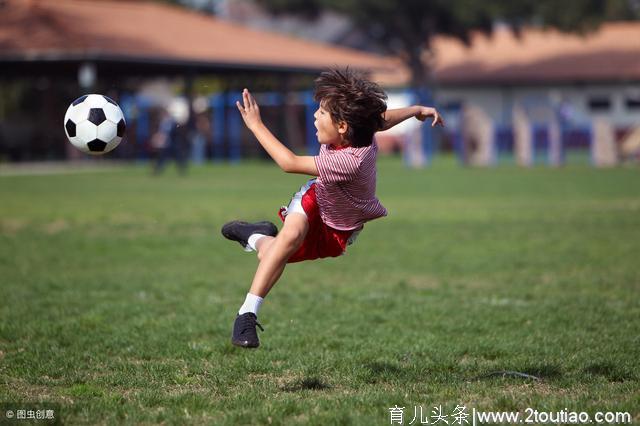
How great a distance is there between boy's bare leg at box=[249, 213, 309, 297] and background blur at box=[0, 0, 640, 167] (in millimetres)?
16975

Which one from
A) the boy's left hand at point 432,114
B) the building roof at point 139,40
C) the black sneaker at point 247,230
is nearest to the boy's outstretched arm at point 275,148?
the black sneaker at point 247,230

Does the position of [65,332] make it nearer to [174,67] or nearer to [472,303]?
[472,303]

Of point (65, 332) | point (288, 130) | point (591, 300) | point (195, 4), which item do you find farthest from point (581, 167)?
point (195, 4)

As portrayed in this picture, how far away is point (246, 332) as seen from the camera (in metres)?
5.59

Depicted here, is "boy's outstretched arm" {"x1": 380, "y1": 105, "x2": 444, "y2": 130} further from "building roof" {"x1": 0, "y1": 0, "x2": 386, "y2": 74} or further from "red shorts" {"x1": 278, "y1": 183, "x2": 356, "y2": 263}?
"building roof" {"x1": 0, "y1": 0, "x2": 386, "y2": 74}

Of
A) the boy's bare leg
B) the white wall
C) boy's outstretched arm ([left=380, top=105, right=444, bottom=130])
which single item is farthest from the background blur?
the boy's bare leg

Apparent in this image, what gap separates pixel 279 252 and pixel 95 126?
5.73 feet

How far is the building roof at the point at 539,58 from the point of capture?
57688 mm

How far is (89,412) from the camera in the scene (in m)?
5.15

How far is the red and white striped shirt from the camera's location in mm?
5738

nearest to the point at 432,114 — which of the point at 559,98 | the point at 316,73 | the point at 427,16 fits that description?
the point at 316,73

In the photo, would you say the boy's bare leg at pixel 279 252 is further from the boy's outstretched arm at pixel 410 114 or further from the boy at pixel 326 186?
the boy's outstretched arm at pixel 410 114

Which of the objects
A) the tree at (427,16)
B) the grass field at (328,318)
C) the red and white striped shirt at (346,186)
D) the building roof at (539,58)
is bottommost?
the grass field at (328,318)

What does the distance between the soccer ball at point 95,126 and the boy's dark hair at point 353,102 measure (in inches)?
59.4
